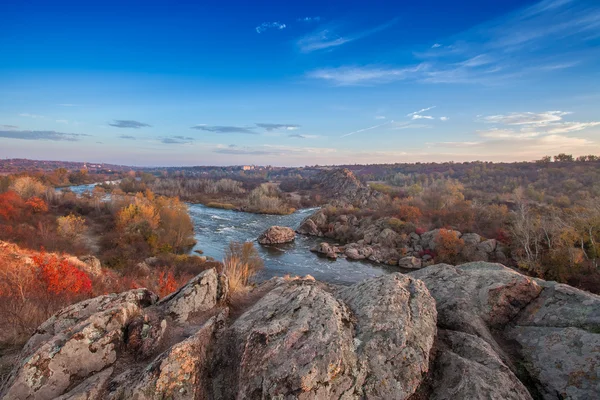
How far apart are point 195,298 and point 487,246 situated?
41402 millimetres

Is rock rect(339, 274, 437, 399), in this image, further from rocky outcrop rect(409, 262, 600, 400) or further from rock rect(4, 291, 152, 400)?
rock rect(4, 291, 152, 400)

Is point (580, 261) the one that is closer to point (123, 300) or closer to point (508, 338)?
point (508, 338)

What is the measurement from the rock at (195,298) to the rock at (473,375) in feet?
14.7

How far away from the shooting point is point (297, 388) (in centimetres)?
362

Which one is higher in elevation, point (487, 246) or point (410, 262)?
point (487, 246)

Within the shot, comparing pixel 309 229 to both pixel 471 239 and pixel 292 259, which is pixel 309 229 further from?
pixel 471 239

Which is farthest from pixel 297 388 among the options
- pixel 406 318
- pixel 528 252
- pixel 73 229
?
pixel 73 229

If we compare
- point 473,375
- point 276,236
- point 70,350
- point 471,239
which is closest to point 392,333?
point 473,375

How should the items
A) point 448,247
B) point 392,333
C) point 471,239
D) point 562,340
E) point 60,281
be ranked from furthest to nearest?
point 471,239
point 448,247
point 60,281
point 562,340
point 392,333

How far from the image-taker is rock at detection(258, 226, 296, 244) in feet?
153

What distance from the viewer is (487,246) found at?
3747 cm

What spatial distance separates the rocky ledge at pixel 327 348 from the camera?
12.8 feet

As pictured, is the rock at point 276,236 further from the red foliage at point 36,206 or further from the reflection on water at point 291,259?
the red foliage at point 36,206

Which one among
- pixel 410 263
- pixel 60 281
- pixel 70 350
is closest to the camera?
pixel 70 350
